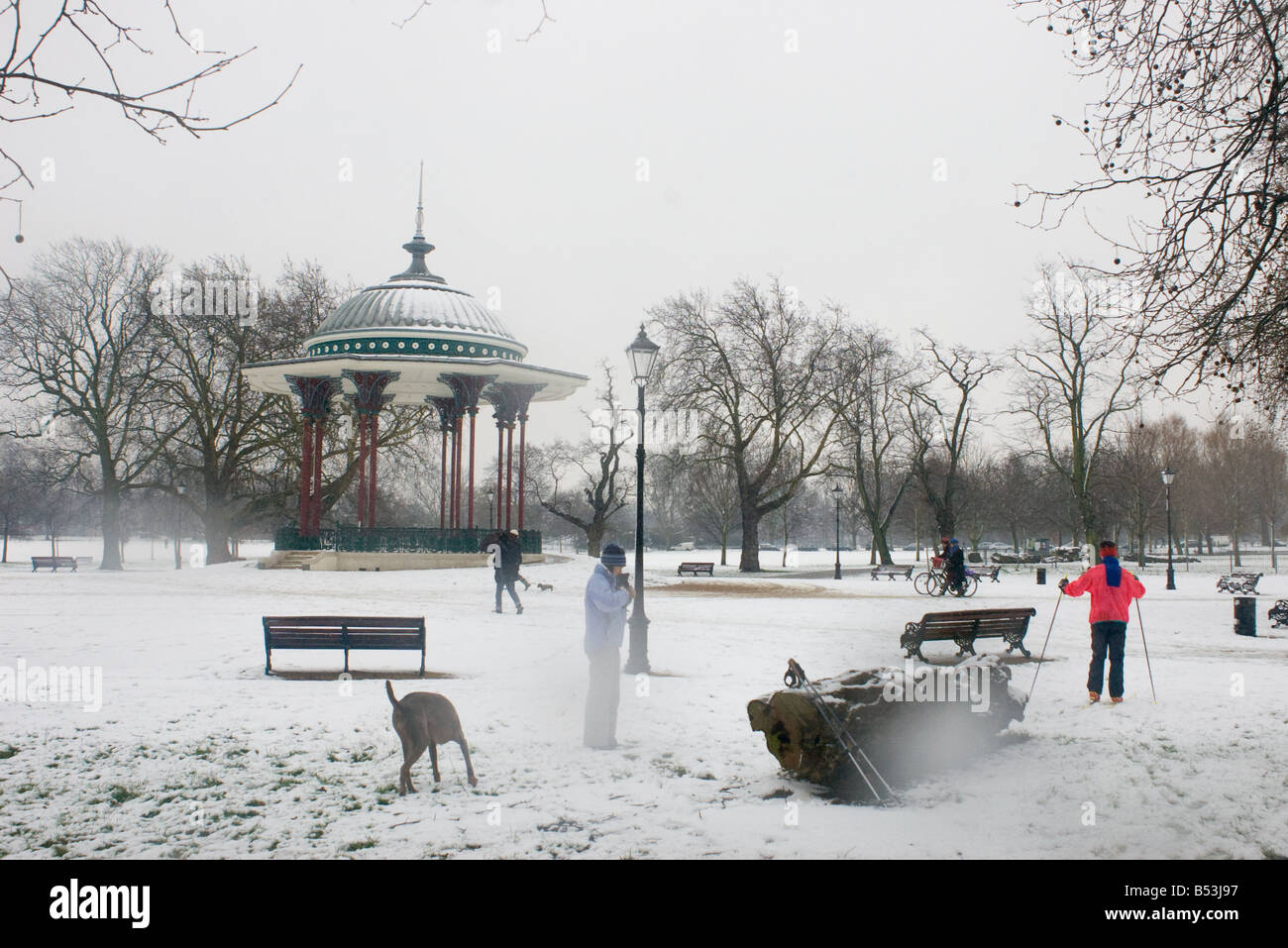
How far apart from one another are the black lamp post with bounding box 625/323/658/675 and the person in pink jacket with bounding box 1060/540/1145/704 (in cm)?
492

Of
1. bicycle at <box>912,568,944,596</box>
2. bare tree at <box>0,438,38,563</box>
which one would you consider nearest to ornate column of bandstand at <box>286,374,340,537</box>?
bicycle at <box>912,568,944,596</box>

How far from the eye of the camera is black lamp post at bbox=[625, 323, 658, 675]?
38.5 ft

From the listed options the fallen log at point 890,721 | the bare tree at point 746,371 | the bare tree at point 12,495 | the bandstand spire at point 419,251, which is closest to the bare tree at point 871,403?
the bare tree at point 746,371

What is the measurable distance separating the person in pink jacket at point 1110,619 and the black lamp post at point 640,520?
194 inches

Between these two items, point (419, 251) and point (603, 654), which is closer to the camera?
point (603, 654)

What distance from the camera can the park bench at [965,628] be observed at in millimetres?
13031

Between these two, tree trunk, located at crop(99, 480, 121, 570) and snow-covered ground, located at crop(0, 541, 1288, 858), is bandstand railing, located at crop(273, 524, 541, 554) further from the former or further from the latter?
snow-covered ground, located at crop(0, 541, 1288, 858)

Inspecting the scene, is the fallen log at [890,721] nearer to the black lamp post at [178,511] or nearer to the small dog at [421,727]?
the small dog at [421,727]

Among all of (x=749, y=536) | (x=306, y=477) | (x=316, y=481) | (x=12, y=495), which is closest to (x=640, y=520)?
(x=306, y=477)

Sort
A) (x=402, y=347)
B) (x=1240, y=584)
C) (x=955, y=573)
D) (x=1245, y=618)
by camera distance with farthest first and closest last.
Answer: (x=402, y=347) → (x=955, y=573) → (x=1240, y=584) → (x=1245, y=618)

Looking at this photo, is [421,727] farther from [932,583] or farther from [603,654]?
[932,583]

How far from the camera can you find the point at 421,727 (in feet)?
22.5

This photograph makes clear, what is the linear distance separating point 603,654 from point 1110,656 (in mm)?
5361
